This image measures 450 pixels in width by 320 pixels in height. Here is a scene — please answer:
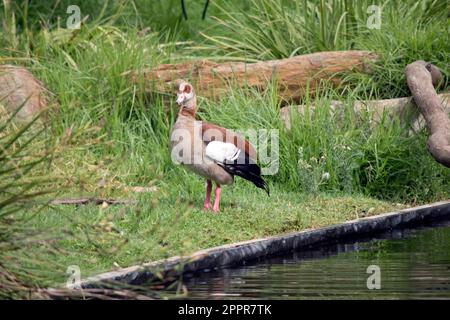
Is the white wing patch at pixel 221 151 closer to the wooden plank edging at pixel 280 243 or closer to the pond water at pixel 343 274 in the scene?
the wooden plank edging at pixel 280 243

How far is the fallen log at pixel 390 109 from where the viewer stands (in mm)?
13305

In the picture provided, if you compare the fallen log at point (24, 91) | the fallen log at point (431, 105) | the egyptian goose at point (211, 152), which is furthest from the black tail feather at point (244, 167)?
the fallen log at point (24, 91)

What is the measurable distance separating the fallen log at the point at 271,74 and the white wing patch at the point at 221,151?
368 centimetres

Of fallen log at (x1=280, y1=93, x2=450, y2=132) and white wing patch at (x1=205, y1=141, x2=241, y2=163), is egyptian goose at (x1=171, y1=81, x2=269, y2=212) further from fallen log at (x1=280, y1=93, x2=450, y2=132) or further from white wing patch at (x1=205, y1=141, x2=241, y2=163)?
fallen log at (x1=280, y1=93, x2=450, y2=132)

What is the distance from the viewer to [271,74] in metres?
14.3

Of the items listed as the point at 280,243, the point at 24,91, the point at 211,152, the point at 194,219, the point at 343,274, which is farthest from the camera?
the point at 24,91

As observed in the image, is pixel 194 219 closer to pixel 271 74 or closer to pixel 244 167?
pixel 244 167

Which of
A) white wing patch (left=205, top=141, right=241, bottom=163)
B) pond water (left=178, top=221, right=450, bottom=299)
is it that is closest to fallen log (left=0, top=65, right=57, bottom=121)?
white wing patch (left=205, top=141, right=241, bottom=163)

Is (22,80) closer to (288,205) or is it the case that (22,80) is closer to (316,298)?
(288,205)

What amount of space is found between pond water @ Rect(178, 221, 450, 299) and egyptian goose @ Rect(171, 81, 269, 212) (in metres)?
1.15

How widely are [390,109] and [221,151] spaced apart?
3661 millimetres

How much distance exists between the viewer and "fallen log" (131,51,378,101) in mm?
14258

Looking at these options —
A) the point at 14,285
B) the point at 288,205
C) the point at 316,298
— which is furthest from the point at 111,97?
the point at 14,285

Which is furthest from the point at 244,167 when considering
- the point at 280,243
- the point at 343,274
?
the point at 343,274
